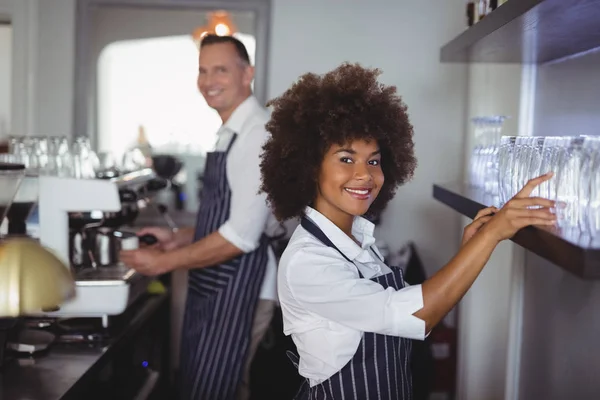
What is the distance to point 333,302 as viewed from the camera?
5.03ft

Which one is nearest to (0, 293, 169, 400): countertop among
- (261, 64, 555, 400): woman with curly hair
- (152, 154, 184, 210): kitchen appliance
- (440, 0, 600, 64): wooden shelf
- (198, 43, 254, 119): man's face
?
(261, 64, 555, 400): woman with curly hair

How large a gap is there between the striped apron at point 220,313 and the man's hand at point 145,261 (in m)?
0.18

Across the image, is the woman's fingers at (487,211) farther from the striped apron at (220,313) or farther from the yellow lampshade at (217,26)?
the yellow lampshade at (217,26)

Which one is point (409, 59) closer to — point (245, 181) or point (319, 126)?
point (245, 181)

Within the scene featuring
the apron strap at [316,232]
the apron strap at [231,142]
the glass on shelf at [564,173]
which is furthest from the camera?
the apron strap at [231,142]

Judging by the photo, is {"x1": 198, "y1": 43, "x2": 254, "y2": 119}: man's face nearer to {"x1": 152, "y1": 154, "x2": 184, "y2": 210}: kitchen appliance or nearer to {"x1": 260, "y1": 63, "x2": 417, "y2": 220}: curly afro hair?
{"x1": 260, "y1": 63, "x2": 417, "y2": 220}: curly afro hair

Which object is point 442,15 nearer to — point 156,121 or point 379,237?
point 379,237

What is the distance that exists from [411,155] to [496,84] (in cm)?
103

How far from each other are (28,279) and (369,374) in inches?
29.4

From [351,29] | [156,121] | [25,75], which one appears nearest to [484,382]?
[351,29]

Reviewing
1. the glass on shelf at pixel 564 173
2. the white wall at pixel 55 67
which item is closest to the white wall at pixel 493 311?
the glass on shelf at pixel 564 173

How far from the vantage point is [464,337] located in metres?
2.81

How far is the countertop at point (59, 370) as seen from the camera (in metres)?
1.83

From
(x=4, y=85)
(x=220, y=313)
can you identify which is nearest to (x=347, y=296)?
(x=220, y=313)
